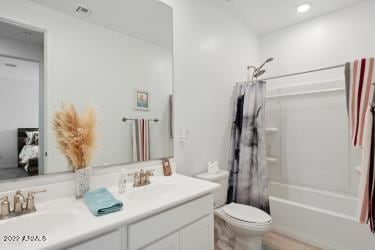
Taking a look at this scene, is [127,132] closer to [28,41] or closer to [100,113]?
[100,113]

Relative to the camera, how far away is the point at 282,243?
6.83 ft

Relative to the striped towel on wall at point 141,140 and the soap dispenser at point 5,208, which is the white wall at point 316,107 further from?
the soap dispenser at point 5,208

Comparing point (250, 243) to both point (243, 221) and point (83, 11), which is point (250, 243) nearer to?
point (243, 221)

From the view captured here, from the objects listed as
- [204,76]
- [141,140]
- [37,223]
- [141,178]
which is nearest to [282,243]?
[141,178]

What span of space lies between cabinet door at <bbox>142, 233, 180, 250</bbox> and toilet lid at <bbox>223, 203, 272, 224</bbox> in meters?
0.74

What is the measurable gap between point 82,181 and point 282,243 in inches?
81.7

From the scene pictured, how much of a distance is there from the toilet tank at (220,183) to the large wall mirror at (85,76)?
452 millimetres

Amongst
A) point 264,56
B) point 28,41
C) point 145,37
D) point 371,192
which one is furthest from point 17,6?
point 264,56

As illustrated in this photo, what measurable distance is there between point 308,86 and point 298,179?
1.24 metres

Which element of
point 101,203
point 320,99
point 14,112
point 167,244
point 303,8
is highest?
point 303,8

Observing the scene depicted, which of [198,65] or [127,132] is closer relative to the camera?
[127,132]

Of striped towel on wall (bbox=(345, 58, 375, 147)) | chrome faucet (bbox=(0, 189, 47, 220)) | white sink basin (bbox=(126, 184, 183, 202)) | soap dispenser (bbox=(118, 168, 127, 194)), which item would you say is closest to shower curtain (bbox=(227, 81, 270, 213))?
striped towel on wall (bbox=(345, 58, 375, 147))

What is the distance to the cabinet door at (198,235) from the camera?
1.20m

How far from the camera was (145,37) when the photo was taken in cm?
169
